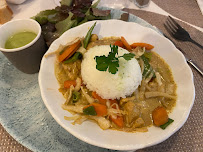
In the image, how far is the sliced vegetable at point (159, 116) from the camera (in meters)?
1.88

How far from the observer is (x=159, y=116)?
6.30 ft

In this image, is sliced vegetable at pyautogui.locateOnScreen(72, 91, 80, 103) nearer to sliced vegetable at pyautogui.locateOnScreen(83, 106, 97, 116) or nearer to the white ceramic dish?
the white ceramic dish

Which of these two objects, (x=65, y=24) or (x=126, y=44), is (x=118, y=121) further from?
(x=65, y=24)

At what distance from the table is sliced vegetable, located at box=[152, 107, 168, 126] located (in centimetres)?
39

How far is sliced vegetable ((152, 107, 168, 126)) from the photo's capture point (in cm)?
188

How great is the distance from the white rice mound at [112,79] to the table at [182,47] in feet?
2.52

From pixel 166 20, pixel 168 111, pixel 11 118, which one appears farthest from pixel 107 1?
pixel 11 118

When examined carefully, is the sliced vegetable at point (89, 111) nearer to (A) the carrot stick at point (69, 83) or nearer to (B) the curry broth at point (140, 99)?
(B) the curry broth at point (140, 99)

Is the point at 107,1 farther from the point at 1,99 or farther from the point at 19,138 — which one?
the point at 19,138

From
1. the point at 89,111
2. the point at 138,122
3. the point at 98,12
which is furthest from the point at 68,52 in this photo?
the point at 138,122

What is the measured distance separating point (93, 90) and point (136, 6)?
2347mm

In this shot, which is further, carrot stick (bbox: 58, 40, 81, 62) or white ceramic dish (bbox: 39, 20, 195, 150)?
carrot stick (bbox: 58, 40, 81, 62)

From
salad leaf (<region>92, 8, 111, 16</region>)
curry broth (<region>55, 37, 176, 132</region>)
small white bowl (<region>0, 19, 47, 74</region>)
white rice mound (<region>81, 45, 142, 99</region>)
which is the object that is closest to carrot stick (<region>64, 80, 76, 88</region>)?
curry broth (<region>55, 37, 176, 132</region>)

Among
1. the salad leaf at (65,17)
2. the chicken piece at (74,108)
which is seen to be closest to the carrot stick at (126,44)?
the salad leaf at (65,17)
